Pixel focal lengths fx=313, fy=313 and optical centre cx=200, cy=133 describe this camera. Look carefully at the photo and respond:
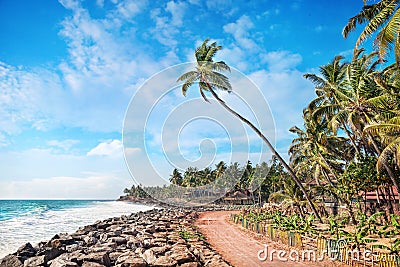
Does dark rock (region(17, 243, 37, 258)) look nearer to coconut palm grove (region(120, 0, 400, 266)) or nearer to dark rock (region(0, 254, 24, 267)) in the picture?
dark rock (region(0, 254, 24, 267))

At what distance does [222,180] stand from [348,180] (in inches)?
1886

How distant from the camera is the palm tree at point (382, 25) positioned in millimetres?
9891

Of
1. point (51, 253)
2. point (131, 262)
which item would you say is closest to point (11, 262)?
point (51, 253)

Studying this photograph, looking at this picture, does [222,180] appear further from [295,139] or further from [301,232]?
[301,232]

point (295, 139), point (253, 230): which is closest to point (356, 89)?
point (253, 230)

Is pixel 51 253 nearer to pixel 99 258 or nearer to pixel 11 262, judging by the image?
pixel 11 262

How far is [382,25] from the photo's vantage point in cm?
1157

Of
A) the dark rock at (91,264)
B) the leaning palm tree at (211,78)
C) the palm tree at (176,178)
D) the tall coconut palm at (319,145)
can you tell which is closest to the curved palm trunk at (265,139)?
the leaning palm tree at (211,78)

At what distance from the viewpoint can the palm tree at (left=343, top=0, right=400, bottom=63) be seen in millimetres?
9891

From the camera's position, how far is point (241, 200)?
190ft

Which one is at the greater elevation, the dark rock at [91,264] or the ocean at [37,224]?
the dark rock at [91,264]

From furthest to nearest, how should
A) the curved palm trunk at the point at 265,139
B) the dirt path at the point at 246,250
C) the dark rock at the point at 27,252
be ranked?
the curved palm trunk at the point at 265,139
the dark rock at the point at 27,252
the dirt path at the point at 246,250

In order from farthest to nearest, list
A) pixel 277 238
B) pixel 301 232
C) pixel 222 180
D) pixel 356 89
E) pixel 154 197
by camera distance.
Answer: pixel 154 197 < pixel 222 180 < pixel 356 89 < pixel 277 238 < pixel 301 232

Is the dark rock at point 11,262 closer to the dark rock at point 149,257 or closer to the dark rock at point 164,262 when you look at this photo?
the dark rock at point 149,257
